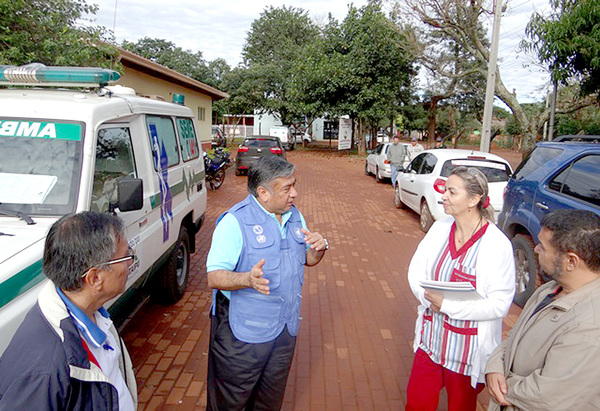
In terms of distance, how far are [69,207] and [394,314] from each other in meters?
3.54

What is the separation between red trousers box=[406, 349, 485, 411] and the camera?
2537 millimetres

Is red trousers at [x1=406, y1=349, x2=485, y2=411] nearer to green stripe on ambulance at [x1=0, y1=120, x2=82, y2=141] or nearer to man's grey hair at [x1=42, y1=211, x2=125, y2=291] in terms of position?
man's grey hair at [x1=42, y1=211, x2=125, y2=291]

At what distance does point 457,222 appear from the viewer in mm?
2639

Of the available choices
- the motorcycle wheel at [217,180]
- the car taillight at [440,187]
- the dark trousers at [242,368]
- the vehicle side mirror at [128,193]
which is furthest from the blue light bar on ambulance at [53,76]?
the motorcycle wheel at [217,180]

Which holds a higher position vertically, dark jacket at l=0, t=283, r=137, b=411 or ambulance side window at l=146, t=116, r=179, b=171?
ambulance side window at l=146, t=116, r=179, b=171

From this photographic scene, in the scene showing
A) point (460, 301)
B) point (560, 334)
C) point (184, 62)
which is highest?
point (184, 62)

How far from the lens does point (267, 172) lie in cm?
237

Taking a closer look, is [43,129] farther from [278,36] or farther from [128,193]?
[278,36]

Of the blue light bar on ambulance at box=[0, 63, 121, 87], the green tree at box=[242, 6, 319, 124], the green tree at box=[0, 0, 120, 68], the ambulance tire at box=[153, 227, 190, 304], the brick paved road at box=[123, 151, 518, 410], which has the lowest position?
the brick paved road at box=[123, 151, 518, 410]

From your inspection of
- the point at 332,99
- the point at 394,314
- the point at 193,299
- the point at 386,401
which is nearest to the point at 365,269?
the point at 394,314

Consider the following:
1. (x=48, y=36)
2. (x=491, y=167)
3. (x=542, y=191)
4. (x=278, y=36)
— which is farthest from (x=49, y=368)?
(x=278, y=36)

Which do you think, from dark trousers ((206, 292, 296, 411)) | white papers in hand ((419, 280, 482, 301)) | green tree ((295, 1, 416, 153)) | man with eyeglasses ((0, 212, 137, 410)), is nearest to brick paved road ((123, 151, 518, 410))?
dark trousers ((206, 292, 296, 411))

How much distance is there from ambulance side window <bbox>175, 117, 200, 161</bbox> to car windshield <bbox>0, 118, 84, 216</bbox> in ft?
7.42

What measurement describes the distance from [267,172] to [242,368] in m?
1.06
